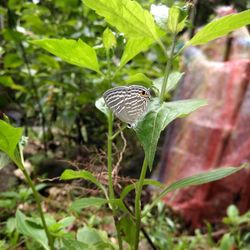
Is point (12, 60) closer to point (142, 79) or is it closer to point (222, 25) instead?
point (142, 79)

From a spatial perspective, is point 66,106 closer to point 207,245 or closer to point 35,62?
point 35,62

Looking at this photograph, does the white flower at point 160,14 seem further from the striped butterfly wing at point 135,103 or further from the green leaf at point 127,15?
the striped butterfly wing at point 135,103

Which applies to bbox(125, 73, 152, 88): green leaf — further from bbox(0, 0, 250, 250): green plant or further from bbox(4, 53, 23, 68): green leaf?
bbox(4, 53, 23, 68): green leaf

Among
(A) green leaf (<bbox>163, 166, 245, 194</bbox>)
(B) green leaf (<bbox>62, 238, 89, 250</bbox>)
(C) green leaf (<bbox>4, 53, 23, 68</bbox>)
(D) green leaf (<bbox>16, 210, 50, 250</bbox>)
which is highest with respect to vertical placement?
(A) green leaf (<bbox>163, 166, 245, 194</bbox>)

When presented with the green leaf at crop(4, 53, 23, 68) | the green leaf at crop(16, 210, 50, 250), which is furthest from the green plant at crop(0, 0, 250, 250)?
the green leaf at crop(4, 53, 23, 68)

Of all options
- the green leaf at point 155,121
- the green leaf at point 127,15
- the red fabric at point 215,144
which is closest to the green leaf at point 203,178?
the green leaf at point 155,121

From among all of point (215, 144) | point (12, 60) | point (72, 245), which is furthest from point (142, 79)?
point (215, 144)
